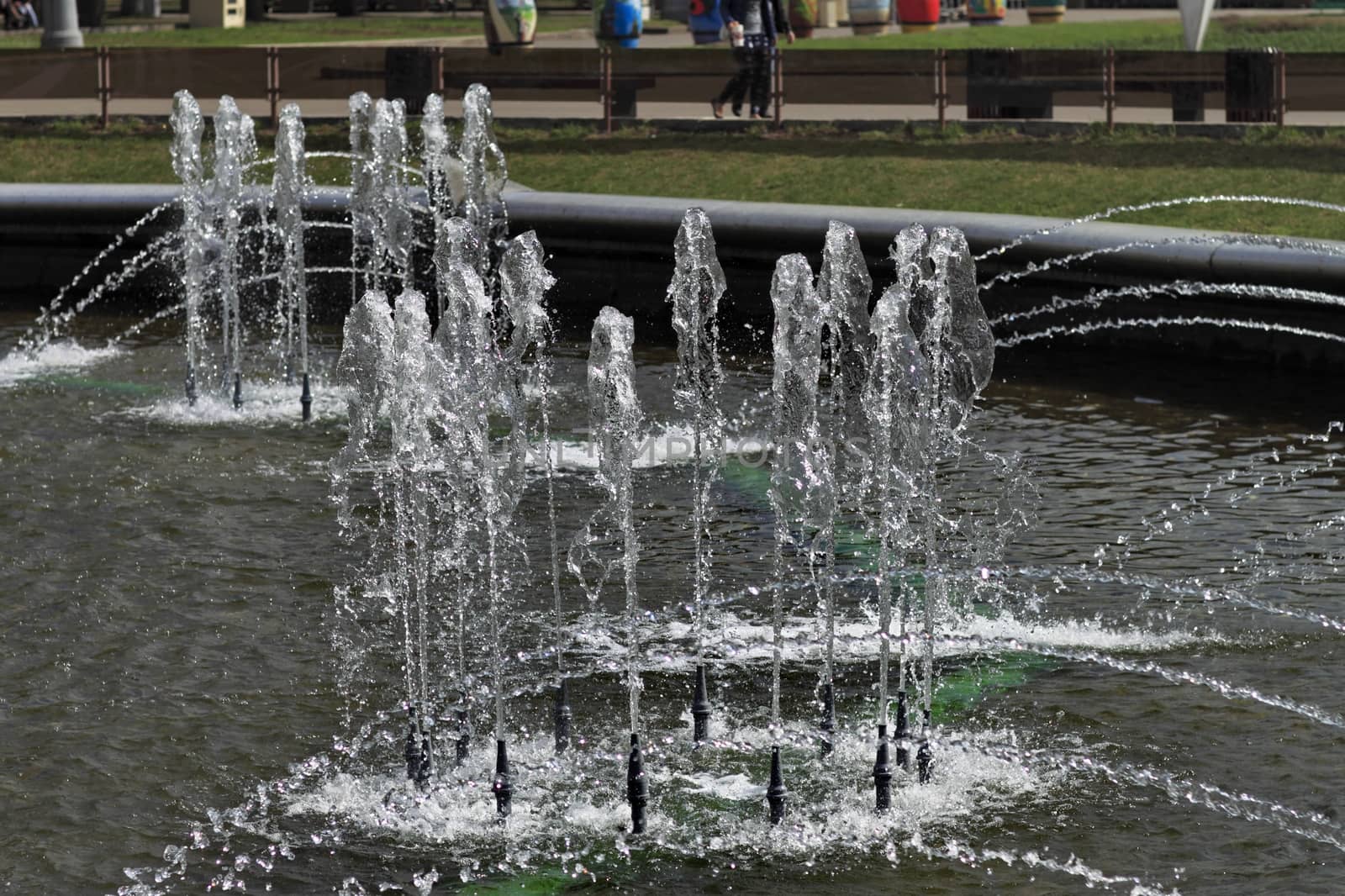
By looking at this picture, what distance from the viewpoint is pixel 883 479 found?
7.04 metres

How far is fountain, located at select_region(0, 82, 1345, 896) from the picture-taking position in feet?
21.4

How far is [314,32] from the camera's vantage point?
38312 millimetres

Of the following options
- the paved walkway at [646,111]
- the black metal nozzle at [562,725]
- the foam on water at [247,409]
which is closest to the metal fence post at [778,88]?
the paved walkway at [646,111]

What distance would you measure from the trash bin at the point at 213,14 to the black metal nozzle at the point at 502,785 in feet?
113

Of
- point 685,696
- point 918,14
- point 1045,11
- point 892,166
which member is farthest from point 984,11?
point 685,696

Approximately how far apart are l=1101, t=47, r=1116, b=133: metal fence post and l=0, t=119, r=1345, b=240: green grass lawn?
0.22 m

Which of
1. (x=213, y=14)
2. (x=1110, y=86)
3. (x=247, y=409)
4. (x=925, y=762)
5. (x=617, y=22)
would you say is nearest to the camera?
(x=925, y=762)

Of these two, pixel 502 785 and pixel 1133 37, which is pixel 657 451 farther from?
pixel 1133 37

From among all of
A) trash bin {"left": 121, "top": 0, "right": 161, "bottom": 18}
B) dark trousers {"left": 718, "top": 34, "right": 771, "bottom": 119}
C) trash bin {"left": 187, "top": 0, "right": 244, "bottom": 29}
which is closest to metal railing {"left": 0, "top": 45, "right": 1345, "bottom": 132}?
dark trousers {"left": 718, "top": 34, "right": 771, "bottom": 119}

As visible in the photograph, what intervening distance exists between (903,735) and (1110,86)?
47.6 feet

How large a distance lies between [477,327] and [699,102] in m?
14.8

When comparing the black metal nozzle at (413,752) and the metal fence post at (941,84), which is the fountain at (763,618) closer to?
the black metal nozzle at (413,752)

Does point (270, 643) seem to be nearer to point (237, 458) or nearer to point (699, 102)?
point (237, 458)

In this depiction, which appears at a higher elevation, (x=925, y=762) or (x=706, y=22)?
(x=706, y=22)
